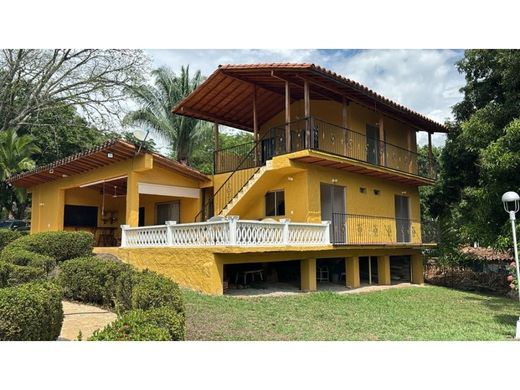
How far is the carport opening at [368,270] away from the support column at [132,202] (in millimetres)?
9040

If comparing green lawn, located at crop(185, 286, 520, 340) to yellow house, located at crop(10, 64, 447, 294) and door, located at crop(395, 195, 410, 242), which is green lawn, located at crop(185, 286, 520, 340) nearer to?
yellow house, located at crop(10, 64, 447, 294)

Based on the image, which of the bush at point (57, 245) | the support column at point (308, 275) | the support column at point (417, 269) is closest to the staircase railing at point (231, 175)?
the support column at point (308, 275)

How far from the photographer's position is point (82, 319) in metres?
7.93

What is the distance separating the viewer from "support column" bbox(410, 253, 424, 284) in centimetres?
1958

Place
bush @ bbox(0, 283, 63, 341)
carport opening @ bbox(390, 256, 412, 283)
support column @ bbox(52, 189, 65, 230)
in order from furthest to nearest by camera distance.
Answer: carport opening @ bbox(390, 256, 412, 283)
support column @ bbox(52, 189, 65, 230)
bush @ bbox(0, 283, 63, 341)

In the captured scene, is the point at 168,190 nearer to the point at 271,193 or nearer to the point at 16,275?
the point at 271,193

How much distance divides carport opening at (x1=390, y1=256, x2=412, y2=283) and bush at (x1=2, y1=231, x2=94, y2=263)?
43.4ft

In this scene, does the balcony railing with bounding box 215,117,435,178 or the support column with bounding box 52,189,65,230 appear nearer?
the balcony railing with bounding box 215,117,435,178

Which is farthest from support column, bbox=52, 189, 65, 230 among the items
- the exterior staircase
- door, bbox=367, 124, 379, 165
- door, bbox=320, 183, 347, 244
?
door, bbox=367, 124, 379, 165

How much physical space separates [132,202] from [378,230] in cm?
910

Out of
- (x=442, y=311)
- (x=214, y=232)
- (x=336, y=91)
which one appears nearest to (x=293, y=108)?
(x=336, y=91)

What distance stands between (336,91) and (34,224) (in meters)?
14.3

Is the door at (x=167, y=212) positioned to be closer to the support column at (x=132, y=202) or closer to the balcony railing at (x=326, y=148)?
the balcony railing at (x=326, y=148)
